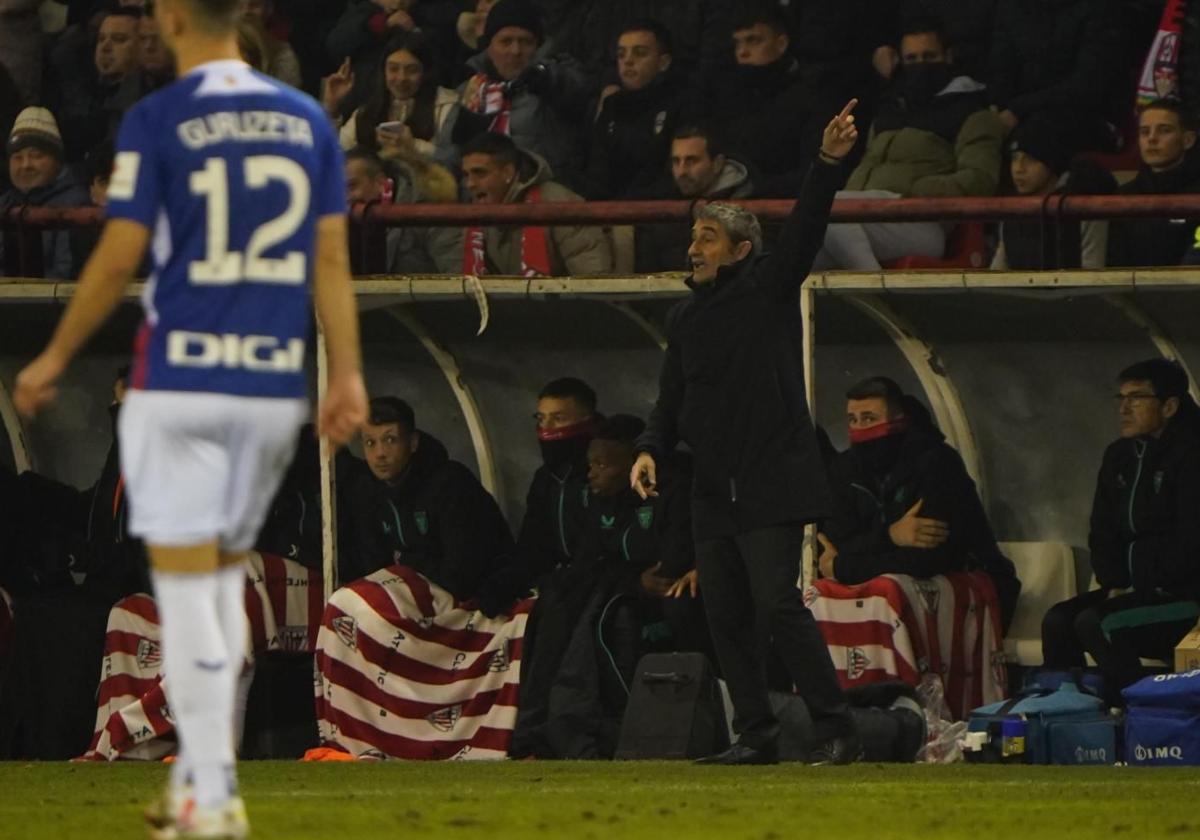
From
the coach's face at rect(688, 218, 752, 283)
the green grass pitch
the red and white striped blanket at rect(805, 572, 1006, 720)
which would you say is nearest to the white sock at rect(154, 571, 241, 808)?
the green grass pitch

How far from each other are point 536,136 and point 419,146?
2.02 feet

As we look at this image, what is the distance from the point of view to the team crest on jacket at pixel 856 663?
10.6m

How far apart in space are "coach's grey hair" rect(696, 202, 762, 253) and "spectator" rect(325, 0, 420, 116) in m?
4.90

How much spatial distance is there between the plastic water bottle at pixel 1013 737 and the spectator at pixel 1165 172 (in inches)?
84.5

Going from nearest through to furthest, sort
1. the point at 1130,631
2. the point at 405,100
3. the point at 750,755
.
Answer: the point at 750,755 < the point at 1130,631 < the point at 405,100

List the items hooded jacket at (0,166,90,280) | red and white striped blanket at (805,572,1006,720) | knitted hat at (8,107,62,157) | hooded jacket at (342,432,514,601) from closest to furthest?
red and white striped blanket at (805,572,1006,720) → hooded jacket at (342,432,514,601) → hooded jacket at (0,166,90,280) → knitted hat at (8,107,62,157)

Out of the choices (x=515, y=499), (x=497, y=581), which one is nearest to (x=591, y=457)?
(x=497, y=581)

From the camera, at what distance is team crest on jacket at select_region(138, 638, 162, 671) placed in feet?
37.3

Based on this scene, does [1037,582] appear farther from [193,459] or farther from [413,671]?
[193,459]

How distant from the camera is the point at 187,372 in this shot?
16.4 ft

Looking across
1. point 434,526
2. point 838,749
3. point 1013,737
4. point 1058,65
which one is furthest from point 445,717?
point 1058,65

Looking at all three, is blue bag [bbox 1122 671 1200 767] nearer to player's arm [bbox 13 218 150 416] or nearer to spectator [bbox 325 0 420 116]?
player's arm [bbox 13 218 150 416]

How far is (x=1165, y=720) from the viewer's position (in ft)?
31.4

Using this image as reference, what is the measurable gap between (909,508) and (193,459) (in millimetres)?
6349
